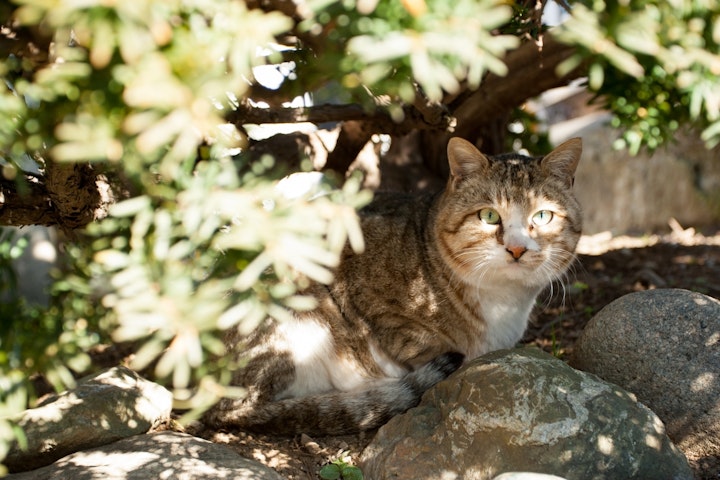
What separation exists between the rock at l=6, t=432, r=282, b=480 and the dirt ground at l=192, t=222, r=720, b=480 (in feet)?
1.06

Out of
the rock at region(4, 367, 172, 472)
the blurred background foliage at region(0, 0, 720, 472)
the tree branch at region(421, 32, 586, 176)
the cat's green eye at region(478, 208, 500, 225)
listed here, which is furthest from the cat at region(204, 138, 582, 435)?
the blurred background foliage at region(0, 0, 720, 472)

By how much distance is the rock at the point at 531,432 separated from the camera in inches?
116

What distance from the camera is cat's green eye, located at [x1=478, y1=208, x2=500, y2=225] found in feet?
12.8

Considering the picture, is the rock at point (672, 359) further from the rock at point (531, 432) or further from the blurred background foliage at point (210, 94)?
the blurred background foliage at point (210, 94)

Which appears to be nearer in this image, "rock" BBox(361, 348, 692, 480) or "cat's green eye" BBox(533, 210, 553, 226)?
"rock" BBox(361, 348, 692, 480)

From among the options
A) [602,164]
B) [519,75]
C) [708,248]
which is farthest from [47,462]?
[602,164]

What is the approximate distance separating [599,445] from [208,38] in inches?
89.8

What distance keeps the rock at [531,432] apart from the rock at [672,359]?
369 millimetres

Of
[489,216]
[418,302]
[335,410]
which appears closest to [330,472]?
[335,410]

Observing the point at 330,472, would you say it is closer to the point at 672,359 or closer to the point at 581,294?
the point at 672,359

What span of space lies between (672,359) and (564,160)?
4.01ft

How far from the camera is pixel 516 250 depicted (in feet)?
12.0

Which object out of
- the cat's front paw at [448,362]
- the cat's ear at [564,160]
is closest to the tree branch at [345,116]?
the cat's ear at [564,160]

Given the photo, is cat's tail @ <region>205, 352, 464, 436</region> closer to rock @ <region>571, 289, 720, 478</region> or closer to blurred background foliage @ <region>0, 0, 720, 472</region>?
rock @ <region>571, 289, 720, 478</region>
